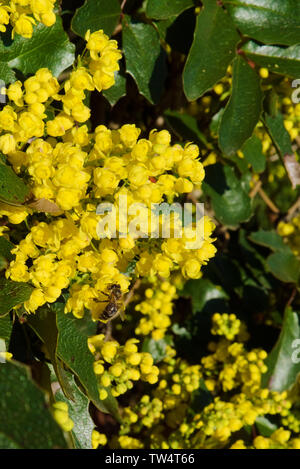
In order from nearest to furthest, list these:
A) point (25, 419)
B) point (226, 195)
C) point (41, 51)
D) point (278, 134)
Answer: point (25, 419) < point (41, 51) < point (278, 134) < point (226, 195)

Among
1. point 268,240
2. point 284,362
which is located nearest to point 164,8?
point 268,240

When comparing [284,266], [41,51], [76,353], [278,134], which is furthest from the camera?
[284,266]

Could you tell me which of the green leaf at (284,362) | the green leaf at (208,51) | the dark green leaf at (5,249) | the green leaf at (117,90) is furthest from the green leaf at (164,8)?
the green leaf at (284,362)

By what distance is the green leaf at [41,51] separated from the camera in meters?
1.37

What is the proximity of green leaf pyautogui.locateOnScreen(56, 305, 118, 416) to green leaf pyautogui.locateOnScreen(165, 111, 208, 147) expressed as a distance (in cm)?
72

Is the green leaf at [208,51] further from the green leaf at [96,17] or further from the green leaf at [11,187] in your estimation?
the green leaf at [11,187]

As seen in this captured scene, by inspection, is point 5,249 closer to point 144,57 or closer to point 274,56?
point 144,57

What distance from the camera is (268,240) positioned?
2.16 metres

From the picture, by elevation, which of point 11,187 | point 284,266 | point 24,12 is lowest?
point 284,266

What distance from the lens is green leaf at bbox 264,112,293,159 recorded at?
1.62 m

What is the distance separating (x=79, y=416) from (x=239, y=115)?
0.87 m

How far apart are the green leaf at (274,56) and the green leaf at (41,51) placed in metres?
0.51

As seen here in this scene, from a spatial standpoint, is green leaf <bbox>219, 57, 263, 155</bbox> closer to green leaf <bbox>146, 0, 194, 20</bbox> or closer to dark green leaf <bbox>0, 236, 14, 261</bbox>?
green leaf <bbox>146, 0, 194, 20</bbox>
